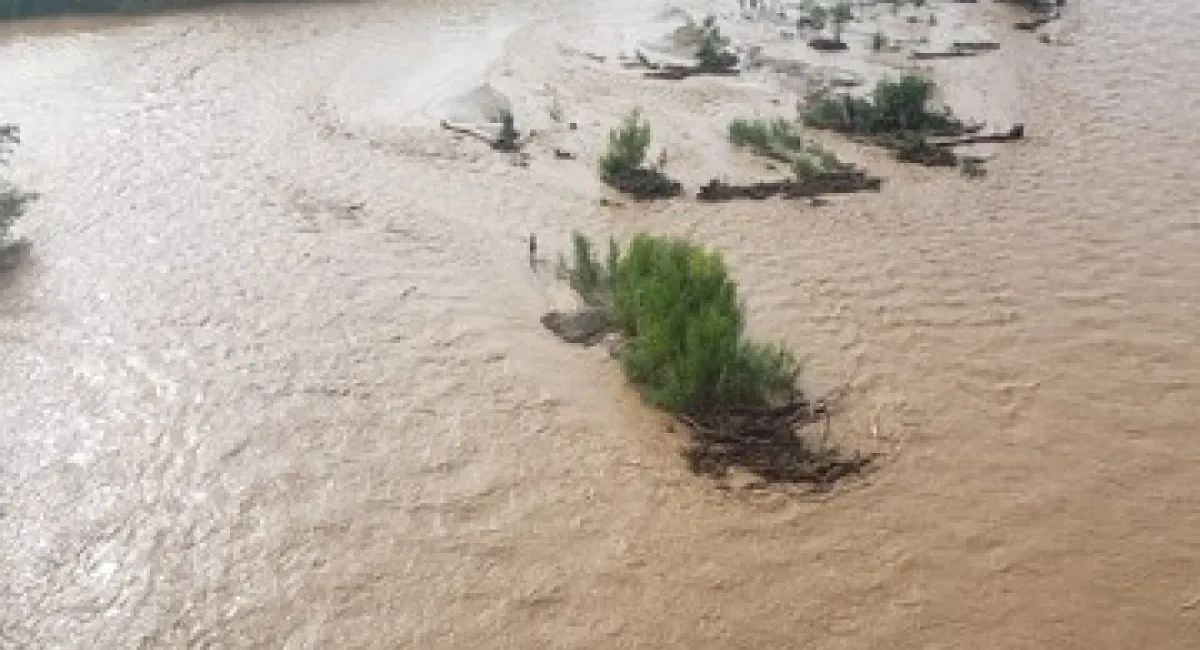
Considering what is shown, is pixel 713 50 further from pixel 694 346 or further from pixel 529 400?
pixel 694 346

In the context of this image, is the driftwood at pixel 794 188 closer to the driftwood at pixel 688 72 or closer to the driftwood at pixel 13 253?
the driftwood at pixel 688 72

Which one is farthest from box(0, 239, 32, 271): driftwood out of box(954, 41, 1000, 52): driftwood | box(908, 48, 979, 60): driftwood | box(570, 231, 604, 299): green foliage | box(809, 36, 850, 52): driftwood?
box(954, 41, 1000, 52): driftwood

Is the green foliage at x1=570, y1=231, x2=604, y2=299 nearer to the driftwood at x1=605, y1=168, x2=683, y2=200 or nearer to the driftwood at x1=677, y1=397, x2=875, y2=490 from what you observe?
the driftwood at x1=605, y1=168, x2=683, y2=200

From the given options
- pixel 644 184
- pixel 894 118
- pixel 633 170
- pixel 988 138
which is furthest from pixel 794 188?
pixel 988 138

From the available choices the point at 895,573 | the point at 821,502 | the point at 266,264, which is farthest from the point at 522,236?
the point at 895,573

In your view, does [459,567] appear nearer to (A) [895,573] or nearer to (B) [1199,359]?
(A) [895,573]

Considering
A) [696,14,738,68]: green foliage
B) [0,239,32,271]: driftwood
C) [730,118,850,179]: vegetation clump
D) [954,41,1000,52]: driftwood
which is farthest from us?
[954,41,1000,52]: driftwood

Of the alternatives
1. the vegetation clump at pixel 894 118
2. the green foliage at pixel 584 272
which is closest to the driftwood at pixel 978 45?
the vegetation clump at pixel 894 118
